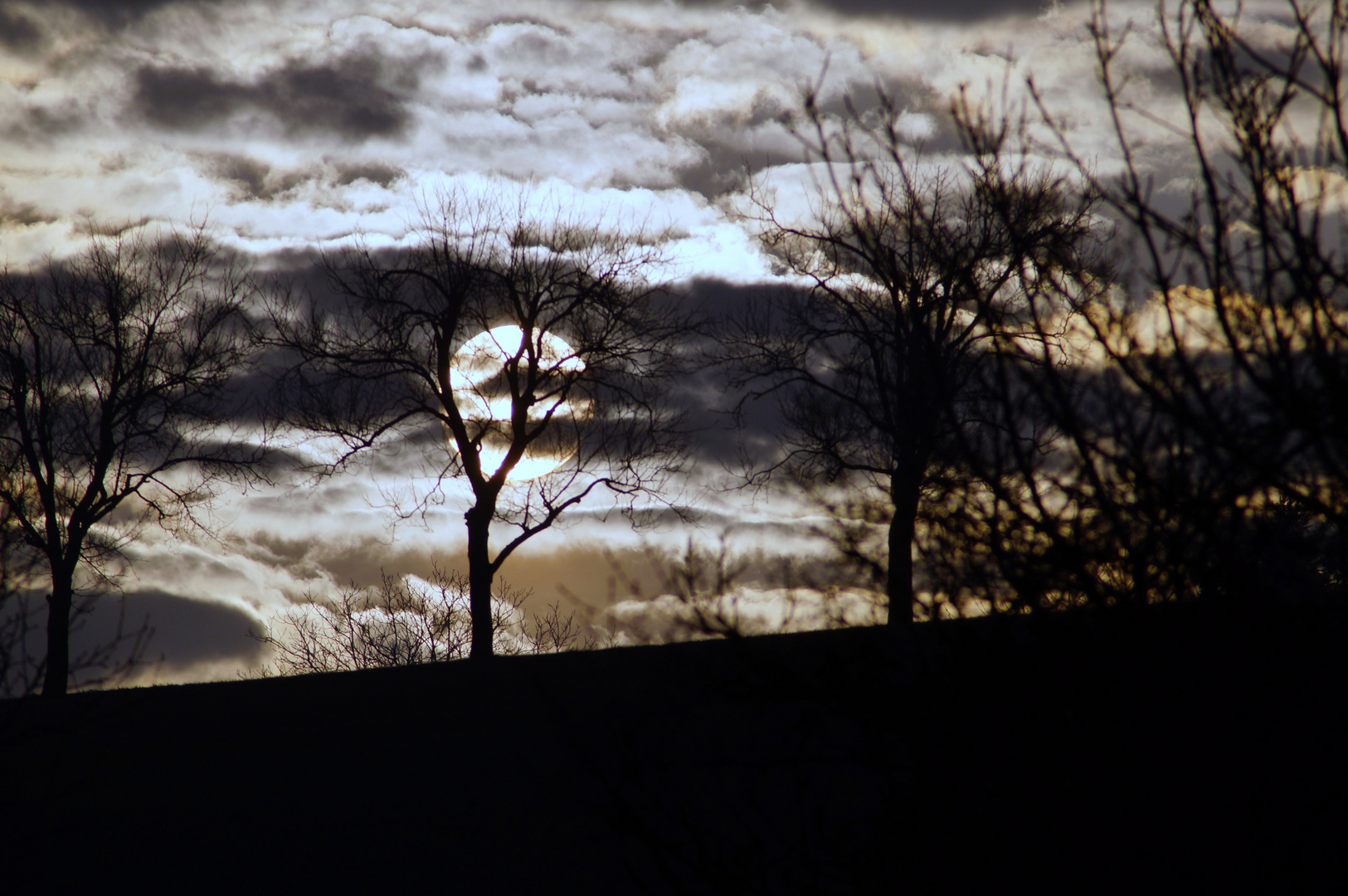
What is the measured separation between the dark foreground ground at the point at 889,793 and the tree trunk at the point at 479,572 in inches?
409

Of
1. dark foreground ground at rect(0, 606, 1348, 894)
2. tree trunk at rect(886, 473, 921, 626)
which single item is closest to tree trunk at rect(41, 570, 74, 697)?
dark foreground ground at rect(0, 606, 1348, 894)

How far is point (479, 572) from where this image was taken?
18531mm

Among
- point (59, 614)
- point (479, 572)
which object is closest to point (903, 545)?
point (479, 572)

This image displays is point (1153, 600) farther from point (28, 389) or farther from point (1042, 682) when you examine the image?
point (28, 389)

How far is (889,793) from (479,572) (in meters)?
14.6

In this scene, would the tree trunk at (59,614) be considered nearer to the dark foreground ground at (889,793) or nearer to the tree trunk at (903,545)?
the dark foreground ground at (889,793)

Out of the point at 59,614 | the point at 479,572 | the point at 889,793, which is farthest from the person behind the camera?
the point at 59,614

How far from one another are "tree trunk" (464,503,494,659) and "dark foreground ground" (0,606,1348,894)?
10391 mm

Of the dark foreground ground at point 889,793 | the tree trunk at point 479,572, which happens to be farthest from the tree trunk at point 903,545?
the tree trunk at point 479,572

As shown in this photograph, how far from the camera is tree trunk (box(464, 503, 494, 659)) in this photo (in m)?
18.0

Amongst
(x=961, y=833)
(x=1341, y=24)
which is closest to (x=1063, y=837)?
(x=961, y=833)

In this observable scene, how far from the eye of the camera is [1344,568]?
11.5 feet

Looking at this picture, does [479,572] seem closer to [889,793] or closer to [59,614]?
[59,614]

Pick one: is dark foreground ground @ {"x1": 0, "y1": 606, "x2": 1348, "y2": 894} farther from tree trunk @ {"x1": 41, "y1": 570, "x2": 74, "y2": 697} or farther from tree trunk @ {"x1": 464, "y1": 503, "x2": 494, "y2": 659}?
tree trunk @ {"x1": 41, "y1": 570, "x2": 74, "y2": 697}
